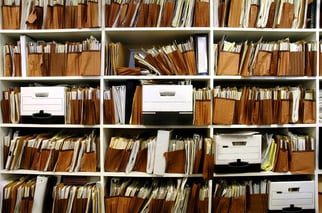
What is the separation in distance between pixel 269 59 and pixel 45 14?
1.61m

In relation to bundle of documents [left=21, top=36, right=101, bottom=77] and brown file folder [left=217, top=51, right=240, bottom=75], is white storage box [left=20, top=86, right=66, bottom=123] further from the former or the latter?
brown file folder [left=217, top=51, right=240, bottom=75]

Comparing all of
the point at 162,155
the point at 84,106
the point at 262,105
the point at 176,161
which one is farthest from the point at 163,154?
the point at 262,105

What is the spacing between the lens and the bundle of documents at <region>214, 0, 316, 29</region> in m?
1.62

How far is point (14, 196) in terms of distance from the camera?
63.6 inches

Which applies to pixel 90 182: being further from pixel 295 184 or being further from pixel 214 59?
pixel 295 184

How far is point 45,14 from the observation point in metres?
1.67

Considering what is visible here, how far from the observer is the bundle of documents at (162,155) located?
5.17 feet

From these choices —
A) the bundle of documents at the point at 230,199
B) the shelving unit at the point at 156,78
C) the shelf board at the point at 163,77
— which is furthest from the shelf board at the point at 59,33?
the bundle of documents at the point at 230,199

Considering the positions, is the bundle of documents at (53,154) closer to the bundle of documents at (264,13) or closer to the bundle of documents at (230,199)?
the bundle of documents at (230,199)

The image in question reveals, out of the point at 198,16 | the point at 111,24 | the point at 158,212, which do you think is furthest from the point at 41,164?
the point at 198,16

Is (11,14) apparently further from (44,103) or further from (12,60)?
(44,103)

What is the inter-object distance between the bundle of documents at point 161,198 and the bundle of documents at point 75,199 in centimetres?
9

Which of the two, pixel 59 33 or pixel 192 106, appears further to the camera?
pixel 59 33

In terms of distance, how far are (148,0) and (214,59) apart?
62cm
